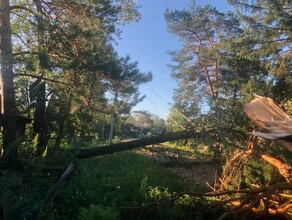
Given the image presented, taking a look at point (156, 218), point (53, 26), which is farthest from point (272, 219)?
point (53, 26)

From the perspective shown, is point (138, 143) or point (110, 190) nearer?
point (110, 190)

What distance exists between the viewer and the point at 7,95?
9.78 metres

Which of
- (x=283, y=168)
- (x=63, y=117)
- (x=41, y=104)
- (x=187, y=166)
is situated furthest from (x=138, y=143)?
(x=187, y=166)

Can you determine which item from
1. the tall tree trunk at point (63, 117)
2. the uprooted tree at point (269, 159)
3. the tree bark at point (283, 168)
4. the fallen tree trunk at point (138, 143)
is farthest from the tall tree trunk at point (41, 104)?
the tree bark at point (283, 168)

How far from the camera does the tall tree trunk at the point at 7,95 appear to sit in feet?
31.4

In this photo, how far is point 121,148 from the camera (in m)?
11.2


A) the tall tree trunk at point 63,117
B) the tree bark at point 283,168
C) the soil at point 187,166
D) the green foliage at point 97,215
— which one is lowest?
the green foliage at point 97,215

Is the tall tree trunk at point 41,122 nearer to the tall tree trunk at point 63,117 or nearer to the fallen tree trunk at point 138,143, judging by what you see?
the tall tree trunk at point 63,117

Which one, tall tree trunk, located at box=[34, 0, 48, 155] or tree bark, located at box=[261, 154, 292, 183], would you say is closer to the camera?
tree bark, located at box=[261, 154, 292, 183]

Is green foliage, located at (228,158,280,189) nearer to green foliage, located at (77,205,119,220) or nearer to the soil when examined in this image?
the soil

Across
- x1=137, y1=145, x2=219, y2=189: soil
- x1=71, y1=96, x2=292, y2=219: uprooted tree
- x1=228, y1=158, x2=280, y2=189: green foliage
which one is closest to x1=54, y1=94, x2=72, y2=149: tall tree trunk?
x1=71, y1=96, x2=292, y2=219: uprooted tree

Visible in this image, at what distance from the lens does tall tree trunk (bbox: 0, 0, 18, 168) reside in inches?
377

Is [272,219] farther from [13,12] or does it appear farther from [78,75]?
[13,12]

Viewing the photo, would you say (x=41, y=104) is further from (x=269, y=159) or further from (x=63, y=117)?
(x=269, y=159)
